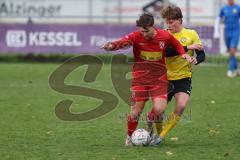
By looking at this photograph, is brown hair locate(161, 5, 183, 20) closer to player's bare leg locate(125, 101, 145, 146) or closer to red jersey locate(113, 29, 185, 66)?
red jersey locate(113, 29, 185, 66)

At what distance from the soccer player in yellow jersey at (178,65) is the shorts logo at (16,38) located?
17558mm

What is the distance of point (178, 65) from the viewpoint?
1150cm

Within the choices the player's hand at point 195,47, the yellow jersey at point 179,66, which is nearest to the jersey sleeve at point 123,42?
the yellow jersey at point 179,66

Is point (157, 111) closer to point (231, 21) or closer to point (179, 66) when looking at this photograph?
point (179, 66)

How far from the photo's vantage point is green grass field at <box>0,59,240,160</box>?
1043 centimetres

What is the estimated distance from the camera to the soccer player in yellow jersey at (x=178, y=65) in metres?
11.4

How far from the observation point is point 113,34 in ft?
93.2

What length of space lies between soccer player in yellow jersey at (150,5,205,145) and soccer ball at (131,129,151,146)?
314 mm

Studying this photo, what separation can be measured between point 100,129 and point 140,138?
1916 mm

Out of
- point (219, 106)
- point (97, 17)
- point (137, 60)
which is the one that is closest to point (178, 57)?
point (137, 60)

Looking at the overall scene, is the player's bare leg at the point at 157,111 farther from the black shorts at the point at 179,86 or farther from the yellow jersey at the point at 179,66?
the yellow jersey at the point at 179,66

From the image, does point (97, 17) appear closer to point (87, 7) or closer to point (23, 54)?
point (87, 7)

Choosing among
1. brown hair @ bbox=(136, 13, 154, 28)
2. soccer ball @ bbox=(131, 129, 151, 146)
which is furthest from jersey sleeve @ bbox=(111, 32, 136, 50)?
soccer ball @ bbox=(131, 129, 151, 146)

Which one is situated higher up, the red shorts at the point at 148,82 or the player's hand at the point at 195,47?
the player's hand at the point at 195,47
